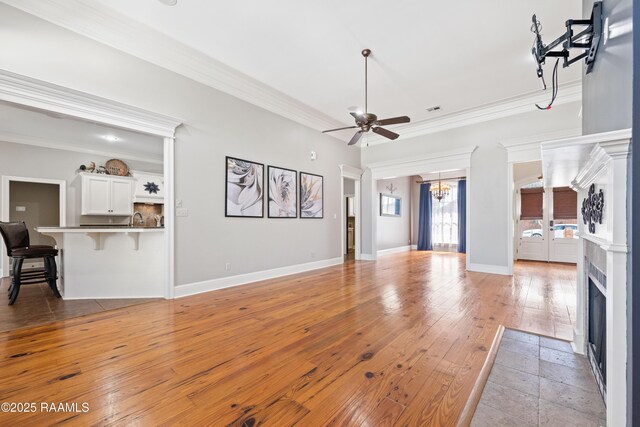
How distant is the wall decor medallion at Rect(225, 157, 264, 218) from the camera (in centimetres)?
424

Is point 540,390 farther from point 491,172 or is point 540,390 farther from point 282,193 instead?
point 491,172

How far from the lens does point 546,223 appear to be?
266 inches

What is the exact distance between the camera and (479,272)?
17.5 ft

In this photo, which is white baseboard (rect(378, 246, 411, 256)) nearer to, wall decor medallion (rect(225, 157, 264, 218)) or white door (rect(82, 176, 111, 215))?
wall decor medallion (rect(225, 157, 264, 218))

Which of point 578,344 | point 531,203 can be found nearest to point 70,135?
point 578,344

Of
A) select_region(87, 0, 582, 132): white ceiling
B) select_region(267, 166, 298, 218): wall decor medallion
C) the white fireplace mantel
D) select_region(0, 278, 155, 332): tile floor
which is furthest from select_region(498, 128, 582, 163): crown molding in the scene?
select_region(0, 278, 155, 332): tile floor

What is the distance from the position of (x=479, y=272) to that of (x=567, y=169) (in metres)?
4.27

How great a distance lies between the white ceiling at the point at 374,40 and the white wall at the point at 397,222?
429 cm

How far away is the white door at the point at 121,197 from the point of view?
21.1 feet

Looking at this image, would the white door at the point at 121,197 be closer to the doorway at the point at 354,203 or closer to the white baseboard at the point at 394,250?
the doorway at the point at 354,203

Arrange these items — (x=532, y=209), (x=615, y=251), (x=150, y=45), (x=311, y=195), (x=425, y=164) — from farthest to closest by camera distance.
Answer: (x=532, y=209), (x=425, y=164), (x=311, y=195), (x=150, y=45), (x=615, y=251)

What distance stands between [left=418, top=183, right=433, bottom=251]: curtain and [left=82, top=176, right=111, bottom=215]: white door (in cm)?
942

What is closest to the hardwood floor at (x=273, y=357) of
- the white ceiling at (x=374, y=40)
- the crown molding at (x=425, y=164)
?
the crown molding at (x=425, y=164)

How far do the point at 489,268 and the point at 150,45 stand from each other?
6.70 meters
